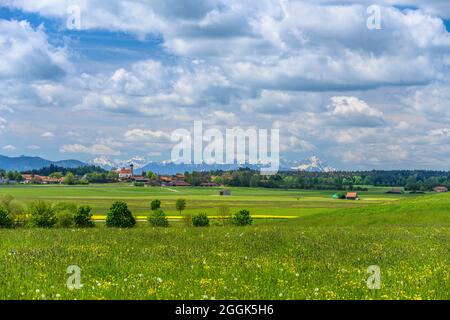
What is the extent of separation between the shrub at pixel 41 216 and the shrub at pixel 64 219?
1.42 metres

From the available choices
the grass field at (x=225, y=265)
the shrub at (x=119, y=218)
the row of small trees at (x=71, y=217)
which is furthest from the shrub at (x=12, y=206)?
the grass field at (x=225, y=265)

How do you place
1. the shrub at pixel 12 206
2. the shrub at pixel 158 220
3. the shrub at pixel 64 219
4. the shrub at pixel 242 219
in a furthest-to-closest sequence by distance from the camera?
the shrub at pixel 12 206
the shrub at pixel 242 219
the shrub at pixel 158 220
the shrub at pixel 64 219

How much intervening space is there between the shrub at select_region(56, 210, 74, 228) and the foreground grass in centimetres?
6598

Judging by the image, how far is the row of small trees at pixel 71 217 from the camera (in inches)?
3194

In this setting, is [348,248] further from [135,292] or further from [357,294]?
[135,292]

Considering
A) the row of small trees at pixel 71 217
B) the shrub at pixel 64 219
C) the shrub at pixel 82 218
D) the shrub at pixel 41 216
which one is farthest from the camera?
the shrub at pixel 64 219

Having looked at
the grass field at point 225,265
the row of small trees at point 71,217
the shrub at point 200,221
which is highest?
the grass field at point 225,265

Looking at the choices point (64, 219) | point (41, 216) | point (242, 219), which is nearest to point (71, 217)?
point (64, 219)

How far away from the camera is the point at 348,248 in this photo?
74.5 ft

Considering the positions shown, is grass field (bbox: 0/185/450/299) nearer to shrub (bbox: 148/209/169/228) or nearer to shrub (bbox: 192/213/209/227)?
shrub (bbox: 148/209/169/228)

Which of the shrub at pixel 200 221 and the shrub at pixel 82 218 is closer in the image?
the shrub at pixel 82 218

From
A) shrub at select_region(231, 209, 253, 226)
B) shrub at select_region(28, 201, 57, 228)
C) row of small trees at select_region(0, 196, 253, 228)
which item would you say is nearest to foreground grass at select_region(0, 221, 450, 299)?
row of small trees at select_region(0, 196, 253, 228)

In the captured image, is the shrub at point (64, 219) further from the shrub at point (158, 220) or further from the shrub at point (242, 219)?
the shrub at point (242, 219)
